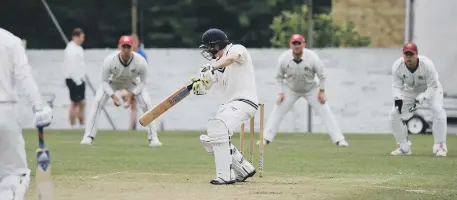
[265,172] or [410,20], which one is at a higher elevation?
[410,20]

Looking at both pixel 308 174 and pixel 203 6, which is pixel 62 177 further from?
pixel 203 6

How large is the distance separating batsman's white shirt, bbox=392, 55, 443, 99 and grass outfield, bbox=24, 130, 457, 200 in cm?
106

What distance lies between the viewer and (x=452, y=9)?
27594 mm

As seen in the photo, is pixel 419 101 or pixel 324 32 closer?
pixel 419 101

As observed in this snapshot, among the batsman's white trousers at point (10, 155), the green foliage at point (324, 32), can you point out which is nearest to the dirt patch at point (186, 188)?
the batsman's white trousers at point (10, 155)

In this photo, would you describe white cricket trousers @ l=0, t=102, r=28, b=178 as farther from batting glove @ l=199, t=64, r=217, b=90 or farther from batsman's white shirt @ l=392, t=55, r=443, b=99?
batsman's white shirt @ l=392, t=55, r=443, b=99

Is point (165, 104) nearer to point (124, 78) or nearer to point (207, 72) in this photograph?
point (207, 72)

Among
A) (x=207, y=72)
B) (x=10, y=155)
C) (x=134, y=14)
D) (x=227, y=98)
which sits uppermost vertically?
(x=134, y=14)

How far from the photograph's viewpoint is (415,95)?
19.2 metres

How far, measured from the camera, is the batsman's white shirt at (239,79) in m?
13.1

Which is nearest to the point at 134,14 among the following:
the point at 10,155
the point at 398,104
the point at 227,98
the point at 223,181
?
the point at 398,104

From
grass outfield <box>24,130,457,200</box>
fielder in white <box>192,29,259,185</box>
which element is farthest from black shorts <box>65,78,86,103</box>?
fielder in white <box>192,29,259,185</box>

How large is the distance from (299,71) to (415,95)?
3076 mm

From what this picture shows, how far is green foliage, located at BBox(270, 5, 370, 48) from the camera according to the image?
1439 inches
